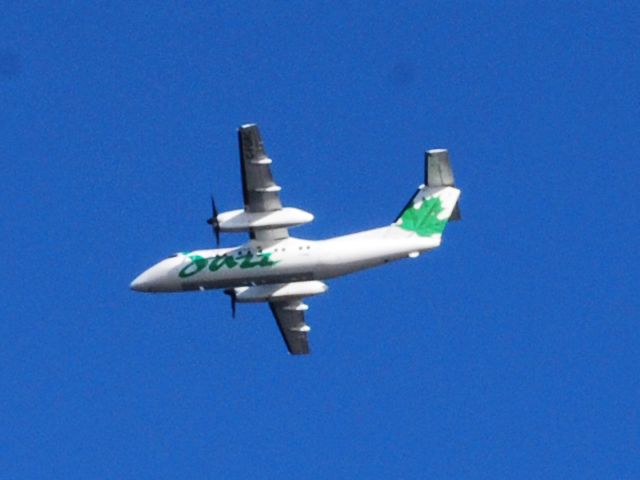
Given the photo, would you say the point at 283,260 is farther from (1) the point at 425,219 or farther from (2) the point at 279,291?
(1) the point at 425,219

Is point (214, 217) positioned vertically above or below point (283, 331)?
Answer: above

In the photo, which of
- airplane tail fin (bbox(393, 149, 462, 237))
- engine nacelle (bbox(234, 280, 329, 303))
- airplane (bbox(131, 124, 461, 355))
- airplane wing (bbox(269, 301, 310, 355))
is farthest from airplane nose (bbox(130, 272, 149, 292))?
airplane tail fin (bbox(393, 149, 462, 237))

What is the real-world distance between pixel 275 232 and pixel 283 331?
27.2 ft

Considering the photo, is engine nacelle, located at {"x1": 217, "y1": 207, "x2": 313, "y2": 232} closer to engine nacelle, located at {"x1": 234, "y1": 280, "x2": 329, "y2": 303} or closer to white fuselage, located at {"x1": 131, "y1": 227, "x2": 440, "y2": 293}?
white fuselage, located at {"x1": 131, "y1": 227, "x2": 440, "y2": 293}

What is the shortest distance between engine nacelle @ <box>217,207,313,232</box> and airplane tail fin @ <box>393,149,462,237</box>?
4018mm

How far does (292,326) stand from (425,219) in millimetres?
9383

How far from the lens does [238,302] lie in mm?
67938

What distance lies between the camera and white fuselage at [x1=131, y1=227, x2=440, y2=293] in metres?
63.1

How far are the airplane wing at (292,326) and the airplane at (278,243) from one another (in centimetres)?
471

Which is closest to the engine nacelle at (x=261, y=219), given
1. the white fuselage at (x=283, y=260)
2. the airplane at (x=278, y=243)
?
the airplane at (x=278, y=243)

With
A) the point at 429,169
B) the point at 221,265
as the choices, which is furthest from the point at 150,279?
the point at 429,169

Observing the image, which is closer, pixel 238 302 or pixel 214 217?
pixel 214 217

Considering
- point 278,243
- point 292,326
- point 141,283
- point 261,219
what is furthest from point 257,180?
point 292,326

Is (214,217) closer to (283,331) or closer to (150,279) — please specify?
(150,279)
